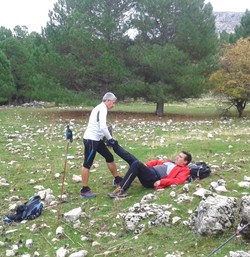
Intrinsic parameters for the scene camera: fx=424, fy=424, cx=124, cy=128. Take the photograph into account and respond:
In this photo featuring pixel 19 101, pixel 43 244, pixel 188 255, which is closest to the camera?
pixel 188 255

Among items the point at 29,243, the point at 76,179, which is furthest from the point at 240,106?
the point at 29,243

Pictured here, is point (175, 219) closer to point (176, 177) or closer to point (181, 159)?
point (176, 177)

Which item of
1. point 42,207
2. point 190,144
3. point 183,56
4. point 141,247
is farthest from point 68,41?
point 141,247

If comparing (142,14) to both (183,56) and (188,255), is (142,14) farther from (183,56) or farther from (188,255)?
(188,255)

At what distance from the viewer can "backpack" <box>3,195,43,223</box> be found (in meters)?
8.87

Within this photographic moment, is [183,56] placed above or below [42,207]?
above

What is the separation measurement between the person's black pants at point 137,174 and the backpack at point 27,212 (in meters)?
2.01

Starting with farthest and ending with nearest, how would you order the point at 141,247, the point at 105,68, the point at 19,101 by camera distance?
the point at 19,101, the point at 105,68, the point at 141,247

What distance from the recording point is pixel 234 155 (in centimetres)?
1456

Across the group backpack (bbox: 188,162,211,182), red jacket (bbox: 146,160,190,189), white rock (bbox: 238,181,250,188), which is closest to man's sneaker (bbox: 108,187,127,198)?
red jacket (bbox: 146,160,190,189)

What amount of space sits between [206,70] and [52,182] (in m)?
24.5

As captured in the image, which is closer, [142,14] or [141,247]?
[141,247]

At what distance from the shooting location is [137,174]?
396 inches

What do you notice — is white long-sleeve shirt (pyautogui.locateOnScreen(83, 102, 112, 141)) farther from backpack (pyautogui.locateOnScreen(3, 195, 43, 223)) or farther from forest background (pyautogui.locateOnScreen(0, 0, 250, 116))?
forest background (pyautogui.locateOnScreen(0, 0, 250, 116))
